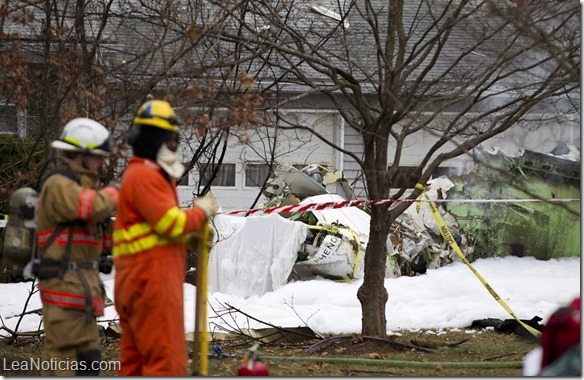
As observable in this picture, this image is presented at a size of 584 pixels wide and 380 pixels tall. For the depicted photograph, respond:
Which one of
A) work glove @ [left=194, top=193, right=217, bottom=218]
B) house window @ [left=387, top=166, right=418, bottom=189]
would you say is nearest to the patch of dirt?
house window @ [left=387, top=166, right=418, bottom=189]

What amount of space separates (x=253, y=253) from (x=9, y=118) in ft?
14.0

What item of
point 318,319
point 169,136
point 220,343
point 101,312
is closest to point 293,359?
point 220,343

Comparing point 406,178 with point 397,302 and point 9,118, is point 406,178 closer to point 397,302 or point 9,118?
point 397,302

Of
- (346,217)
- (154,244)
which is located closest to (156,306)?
(154,244)

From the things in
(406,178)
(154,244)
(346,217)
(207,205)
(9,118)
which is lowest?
(154,244)

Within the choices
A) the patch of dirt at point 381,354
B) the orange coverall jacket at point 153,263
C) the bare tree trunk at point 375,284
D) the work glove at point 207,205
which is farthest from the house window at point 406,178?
the orange coverall jacket at point 153,263

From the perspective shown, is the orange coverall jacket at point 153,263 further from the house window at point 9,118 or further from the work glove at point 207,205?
the house window at point 9,118

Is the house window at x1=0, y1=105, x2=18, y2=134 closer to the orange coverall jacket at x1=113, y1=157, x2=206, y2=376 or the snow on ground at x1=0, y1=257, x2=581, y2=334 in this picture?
the snow on ground at x1=0, y1=257, x2=581, y2=334

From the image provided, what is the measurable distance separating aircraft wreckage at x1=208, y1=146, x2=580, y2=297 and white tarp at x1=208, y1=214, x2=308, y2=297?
0.05 ft

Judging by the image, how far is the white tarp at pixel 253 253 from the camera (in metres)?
13.2

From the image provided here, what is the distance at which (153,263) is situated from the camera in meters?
5.62

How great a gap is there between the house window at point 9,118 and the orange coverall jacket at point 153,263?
4.26m

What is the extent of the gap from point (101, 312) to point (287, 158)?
12.8m

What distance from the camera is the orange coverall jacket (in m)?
5.59
